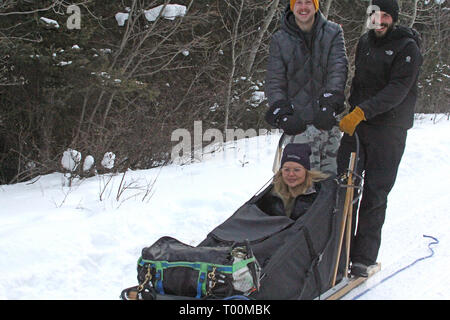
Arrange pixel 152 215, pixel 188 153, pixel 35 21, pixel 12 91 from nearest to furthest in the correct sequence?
pixel 152 215 → pixel 35 21 → pixel 12 91 → pixel 188 153

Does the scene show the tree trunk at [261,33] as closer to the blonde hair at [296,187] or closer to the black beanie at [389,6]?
the black beanie at [389,6]

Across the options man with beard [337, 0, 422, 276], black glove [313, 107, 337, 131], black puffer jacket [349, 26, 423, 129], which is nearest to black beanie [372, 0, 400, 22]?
man with beard [337, 0, 422, 276]

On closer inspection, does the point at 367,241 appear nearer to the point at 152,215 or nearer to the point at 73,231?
the point at 152,215

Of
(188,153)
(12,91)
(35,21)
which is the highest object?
(35,21)

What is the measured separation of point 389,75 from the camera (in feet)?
A: 10.4

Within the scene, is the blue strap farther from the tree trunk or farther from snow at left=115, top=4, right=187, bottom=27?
the tree trunk

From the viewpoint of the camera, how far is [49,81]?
710 centimetres

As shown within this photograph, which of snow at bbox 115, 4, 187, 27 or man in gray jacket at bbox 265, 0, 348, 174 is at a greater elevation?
snow at bbox 115, 4, 187, 27

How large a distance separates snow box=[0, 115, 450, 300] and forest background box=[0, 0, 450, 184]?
1.05 meters

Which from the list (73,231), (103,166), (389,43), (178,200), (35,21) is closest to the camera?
(389,43)

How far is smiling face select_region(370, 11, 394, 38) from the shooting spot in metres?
3.08

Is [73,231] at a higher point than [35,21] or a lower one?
lower
